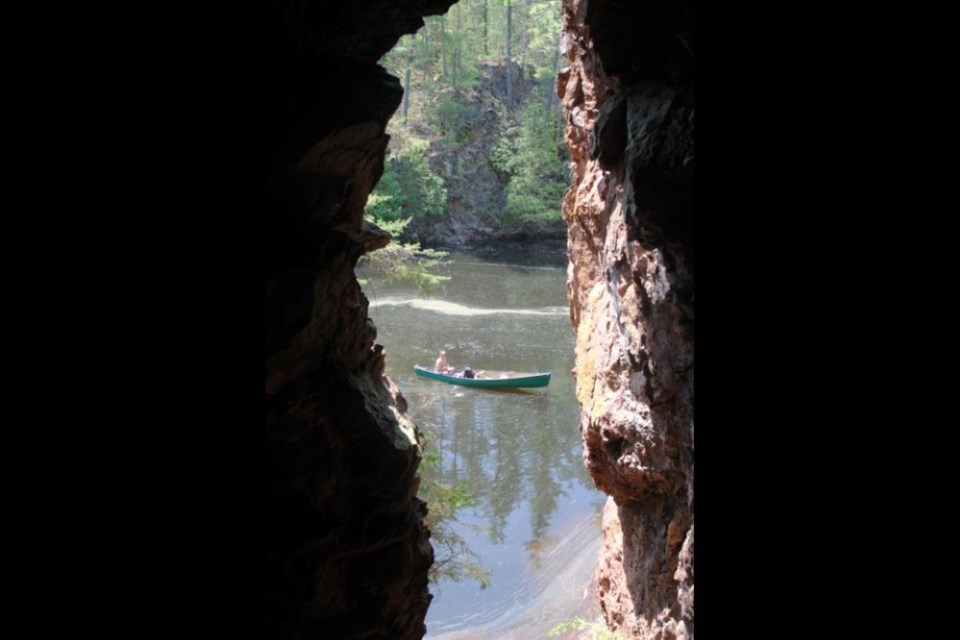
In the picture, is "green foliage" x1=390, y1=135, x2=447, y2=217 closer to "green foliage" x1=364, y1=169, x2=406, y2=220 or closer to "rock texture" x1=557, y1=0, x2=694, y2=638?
"green foliage" x1=364, y1=169, x2=406, y2=220

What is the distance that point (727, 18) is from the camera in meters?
2.44

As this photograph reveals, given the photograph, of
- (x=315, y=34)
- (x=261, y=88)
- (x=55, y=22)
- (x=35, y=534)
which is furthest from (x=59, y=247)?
(x=315, y=34)

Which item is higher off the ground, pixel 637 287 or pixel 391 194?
pixel 637 287

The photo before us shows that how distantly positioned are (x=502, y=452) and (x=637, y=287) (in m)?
9.30

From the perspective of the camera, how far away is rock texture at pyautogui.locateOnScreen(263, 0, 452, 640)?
3961 mm

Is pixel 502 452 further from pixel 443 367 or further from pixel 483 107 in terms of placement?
pixel 483 107

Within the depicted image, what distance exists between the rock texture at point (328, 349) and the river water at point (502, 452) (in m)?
3.87

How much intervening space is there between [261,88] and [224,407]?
182 cm

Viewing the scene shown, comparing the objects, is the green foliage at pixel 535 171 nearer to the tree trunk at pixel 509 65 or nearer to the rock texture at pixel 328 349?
the tree trunk at pixel 509 65

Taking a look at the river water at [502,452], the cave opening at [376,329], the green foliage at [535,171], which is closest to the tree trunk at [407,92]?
the green foliage at [535,171]

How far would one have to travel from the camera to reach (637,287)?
534 cm

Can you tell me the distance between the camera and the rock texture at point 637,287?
4.35 metres

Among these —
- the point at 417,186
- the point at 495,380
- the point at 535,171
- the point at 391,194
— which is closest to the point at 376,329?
the point at 495,380

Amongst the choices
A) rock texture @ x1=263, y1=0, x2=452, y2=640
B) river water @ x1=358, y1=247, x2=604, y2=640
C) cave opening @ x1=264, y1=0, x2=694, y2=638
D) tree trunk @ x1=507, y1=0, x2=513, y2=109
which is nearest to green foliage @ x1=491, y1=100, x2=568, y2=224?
tree trunk @ x1=507, y1=0, x2=513, y2=109
